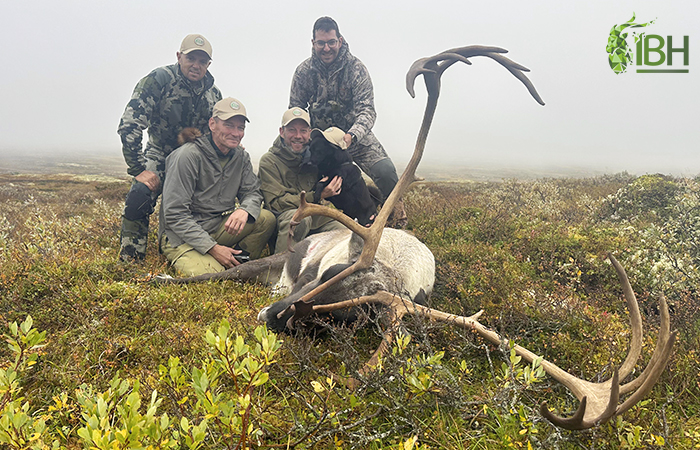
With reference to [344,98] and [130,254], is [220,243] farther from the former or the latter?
[344,98]

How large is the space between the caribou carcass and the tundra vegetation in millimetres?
158

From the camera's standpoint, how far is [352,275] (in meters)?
3.59

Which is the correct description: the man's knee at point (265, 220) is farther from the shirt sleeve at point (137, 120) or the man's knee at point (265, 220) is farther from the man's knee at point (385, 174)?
the man's knee at point (385, 174)

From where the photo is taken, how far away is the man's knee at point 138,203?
18.4 feet

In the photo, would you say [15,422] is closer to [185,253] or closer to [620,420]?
[620,420]

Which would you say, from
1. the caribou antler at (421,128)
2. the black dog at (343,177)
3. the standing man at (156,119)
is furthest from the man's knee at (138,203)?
the caribou antler at (421,128)

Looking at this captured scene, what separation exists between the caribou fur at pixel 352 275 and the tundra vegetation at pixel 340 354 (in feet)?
0.89

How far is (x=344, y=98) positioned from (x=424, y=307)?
5.64 metres

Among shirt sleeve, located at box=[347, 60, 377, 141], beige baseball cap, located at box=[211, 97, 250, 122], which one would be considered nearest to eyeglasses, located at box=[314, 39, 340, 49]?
shirt sleeve, located at box=[347, 60, 377, 141]

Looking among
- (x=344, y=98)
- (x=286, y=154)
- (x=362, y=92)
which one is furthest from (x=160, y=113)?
(x=362, y=92)

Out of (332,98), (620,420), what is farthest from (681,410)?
(332,98)

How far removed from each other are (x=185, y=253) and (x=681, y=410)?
5.43 m

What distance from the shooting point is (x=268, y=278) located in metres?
5.29

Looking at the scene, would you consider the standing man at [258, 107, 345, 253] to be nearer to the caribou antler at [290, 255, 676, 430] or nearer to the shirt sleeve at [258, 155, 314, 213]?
the shirt sleeve at [258, 155, 314, 213]
